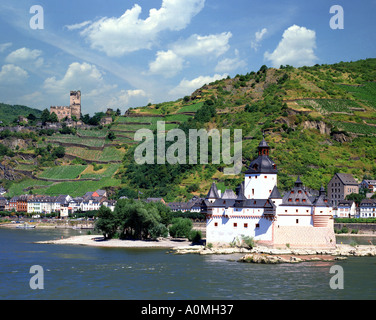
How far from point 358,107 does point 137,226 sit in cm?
11182

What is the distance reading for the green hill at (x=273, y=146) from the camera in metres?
139

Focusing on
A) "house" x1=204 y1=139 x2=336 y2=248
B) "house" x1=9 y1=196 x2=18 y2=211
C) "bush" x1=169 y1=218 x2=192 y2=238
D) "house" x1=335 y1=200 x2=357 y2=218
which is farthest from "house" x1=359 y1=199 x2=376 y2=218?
"house" x1=9 y1=196 x2=18 y2=211

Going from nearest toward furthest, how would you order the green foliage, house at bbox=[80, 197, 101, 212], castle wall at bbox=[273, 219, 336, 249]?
1. castle wall at bbox=[273, 219, 336, 249]
2. the green foliage
3. house at bbox=[80, 197, 101, 212]

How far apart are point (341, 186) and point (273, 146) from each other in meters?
19.5

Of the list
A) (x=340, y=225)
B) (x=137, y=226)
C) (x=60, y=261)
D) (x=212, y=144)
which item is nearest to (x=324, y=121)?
(x=212, y=144)

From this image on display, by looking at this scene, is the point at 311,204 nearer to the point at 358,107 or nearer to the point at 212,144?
the point at 212,144

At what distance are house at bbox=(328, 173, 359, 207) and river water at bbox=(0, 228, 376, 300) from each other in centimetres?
6362

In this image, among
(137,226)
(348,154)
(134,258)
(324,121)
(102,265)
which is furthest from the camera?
(324,121)

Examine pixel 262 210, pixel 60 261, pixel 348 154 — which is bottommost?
pixel 60 261

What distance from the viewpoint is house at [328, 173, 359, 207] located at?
13088 centimetres

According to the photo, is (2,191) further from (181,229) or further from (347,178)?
(347,178)

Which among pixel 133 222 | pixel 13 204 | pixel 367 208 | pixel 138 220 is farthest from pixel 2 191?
pixel 367 208

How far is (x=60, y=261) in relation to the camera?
65250 millimetres

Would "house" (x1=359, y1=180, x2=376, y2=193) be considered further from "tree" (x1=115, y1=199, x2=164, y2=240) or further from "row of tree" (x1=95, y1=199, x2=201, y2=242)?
"tree" (x1=115, y1=199, x2=164, y2=240)
